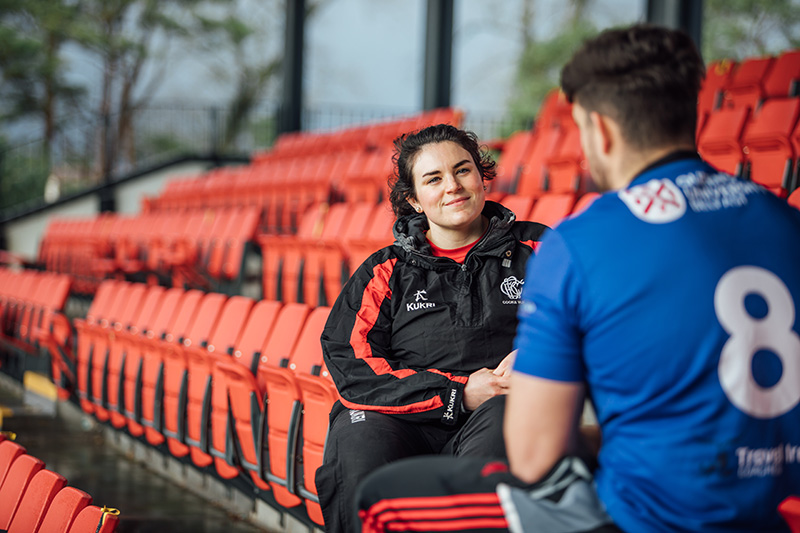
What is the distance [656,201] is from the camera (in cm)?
87

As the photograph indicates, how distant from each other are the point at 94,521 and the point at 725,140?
2.90 metres

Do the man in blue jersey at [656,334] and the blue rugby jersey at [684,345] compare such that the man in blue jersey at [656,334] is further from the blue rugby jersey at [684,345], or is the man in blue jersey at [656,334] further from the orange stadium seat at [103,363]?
the orange stadium seat at [103,363]

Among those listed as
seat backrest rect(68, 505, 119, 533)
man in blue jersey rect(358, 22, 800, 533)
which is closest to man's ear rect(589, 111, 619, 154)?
man in blue jersey rect(358, 22, 800, 533)

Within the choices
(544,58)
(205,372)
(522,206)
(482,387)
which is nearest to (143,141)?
(544,58)

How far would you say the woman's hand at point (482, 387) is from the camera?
1.43m

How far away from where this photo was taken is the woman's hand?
143 centimetres

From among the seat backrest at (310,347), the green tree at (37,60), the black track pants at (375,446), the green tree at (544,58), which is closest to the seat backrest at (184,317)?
the seat backrest at (310,347)

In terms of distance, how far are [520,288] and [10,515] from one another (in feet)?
4.30

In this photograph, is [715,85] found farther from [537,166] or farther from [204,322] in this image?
[204,322]

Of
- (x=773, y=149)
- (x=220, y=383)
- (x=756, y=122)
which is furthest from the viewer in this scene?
(x=756, y=122)

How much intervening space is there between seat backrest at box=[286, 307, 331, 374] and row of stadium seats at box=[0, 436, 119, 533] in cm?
71

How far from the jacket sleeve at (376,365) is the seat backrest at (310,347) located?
564 millimetres

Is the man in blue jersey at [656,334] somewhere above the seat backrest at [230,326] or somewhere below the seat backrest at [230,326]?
above

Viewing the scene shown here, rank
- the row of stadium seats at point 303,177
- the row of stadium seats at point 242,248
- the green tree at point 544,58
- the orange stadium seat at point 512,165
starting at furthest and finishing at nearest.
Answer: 1. the green tree at point 544,58
2. the row of stadium seats at point 303,177
3. the orange stadium seat at point 512,165
4. the row of stadium seats at point 242,248
